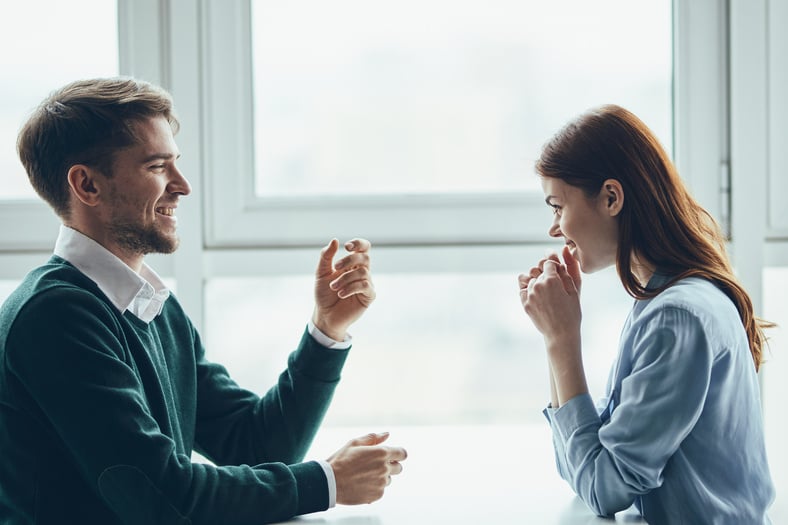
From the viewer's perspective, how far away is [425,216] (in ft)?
6.33

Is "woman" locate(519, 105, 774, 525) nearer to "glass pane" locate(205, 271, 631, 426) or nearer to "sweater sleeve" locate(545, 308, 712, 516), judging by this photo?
"sweater sleeve" locate(545, 308, 712, 516)

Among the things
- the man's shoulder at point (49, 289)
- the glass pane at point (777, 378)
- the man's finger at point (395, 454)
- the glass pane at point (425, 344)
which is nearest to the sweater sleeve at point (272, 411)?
the man's finger at point (395, 454)

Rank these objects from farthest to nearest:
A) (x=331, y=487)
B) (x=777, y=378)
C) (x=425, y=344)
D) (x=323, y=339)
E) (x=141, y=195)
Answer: (x=425, y=344) < (x=777, y=378) < (x=323, y=339) < (x=141, y=195) < (x=331, y=487)

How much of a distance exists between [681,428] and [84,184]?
983 millimetres

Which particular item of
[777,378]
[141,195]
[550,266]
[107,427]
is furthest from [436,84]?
[107,427]

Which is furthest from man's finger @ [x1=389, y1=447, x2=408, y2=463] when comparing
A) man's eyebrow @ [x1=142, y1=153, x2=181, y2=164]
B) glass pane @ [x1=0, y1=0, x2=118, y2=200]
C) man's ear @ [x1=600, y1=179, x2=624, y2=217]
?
glass pane @ [x1=0, y1=0, x2=118, y2=200]

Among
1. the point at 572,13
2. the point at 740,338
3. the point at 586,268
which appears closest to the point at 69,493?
the point at 586,268

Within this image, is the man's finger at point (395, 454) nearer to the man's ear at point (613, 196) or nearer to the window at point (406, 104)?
the man's ear at point (613, 196)

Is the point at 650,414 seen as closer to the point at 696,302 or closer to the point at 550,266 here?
the point at 696,302

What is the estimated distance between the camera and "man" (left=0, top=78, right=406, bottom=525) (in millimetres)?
1122

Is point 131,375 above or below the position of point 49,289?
below

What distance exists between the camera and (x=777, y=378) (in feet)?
6.30

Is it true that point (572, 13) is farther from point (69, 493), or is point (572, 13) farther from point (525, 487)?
point (69, 493)

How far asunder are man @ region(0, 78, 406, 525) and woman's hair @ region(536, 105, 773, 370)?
45 centimetres
